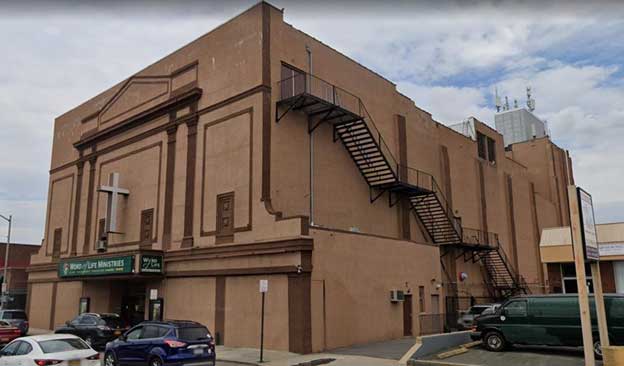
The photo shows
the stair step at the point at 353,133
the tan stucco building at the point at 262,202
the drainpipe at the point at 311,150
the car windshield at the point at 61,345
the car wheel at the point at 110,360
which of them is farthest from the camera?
the stair step at the point at 353,133

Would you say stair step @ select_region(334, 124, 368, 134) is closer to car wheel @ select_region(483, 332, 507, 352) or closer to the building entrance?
car wheel @ select_region(483, 332, 507, 352)

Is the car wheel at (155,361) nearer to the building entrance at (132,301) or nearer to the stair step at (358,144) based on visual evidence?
the building entrance at (132,301)

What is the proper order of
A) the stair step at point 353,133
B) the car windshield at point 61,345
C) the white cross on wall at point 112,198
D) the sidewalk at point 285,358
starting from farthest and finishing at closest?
the white cross on wall at point 112,198 → the stair step at point 353,133 → the sidewalk at point 285,358 → the car windshield at point 61,345

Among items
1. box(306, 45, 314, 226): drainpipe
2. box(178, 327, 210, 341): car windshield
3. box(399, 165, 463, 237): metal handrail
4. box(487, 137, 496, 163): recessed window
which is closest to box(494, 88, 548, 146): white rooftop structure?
box(487, 137, 496, 163): recessed window

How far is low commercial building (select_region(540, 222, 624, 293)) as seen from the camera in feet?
93.0

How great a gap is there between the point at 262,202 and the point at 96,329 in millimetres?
9696

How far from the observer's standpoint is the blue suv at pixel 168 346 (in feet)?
50.9

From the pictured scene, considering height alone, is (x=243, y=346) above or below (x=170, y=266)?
below

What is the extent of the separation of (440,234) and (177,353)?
23.3 m

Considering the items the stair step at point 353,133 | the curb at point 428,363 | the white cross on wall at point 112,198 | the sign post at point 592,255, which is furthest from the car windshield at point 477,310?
the white cross on wall at point 112,198

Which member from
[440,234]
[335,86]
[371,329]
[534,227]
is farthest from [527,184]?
[371,329]

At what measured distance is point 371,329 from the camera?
952 inches

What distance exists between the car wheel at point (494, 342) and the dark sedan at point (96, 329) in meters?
16.4

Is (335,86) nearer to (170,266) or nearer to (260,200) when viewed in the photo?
(260,200)
